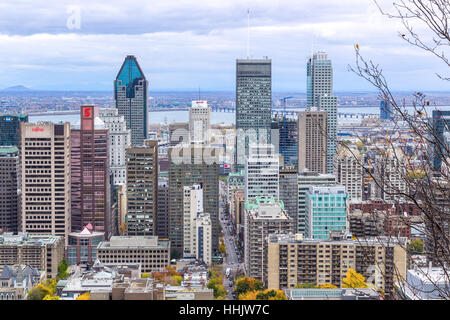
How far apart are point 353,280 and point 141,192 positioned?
4527 millimetres

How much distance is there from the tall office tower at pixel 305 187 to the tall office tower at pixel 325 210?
0.74 ft

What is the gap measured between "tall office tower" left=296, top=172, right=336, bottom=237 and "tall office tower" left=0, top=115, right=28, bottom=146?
19.2 feet

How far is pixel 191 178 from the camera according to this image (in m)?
10.2

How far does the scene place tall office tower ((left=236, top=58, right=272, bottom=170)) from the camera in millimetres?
18141

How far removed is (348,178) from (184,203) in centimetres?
282

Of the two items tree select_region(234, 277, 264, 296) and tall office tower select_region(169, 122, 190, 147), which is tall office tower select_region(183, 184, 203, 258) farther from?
tall office tower select_region(169, 122, 190, 147)

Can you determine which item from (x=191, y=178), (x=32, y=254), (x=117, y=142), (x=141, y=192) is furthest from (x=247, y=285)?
(x=117, y=142)

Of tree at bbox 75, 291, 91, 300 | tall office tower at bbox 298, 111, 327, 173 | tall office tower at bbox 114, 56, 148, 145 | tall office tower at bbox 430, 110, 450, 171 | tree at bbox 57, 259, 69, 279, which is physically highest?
tall office tower at bbox 114, 56, 148, 145

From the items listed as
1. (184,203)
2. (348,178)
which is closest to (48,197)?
(184,203)

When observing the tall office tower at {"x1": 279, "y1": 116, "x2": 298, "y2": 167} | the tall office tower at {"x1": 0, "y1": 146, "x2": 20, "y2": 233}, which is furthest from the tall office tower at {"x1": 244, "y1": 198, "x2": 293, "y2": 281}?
the tall office tower at {"x1": 279, "y1": 116, "x2": 298, "y2": 167}

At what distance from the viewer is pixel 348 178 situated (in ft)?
36.2

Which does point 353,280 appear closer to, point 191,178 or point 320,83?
point 191,178

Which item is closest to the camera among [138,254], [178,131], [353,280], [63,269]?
[353,280]
